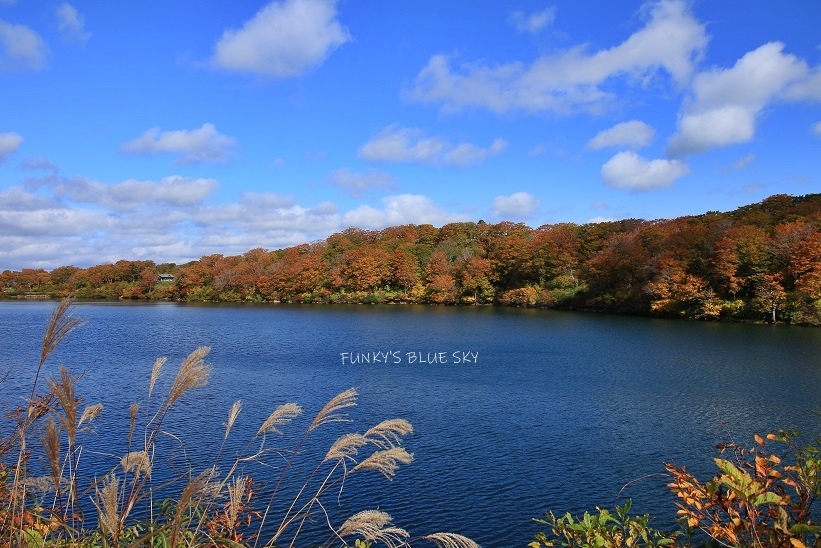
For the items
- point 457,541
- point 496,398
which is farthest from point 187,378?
point 496,398

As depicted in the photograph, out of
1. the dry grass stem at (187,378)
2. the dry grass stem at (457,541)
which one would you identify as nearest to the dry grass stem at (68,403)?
the dry grass stem at (187,378)

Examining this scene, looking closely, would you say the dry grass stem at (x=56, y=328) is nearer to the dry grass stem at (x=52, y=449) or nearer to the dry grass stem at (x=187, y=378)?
the dry grass stem at (x=52, y=449)

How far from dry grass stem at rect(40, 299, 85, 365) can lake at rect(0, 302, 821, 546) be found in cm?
107

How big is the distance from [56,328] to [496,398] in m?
20.3

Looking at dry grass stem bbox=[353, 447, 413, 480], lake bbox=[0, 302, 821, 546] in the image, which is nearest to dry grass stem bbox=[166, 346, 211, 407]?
dry grass stem bbox=[353, 447, 413, 480]

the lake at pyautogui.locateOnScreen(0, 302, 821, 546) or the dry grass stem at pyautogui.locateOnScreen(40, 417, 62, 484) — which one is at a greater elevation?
the dry grass stem at pyautogui.locateOnScreen(40, 417, 62, 484)

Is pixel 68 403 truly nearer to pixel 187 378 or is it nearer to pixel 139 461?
pixel 187 378

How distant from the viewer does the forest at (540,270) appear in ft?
157

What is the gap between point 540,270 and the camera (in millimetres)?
73250

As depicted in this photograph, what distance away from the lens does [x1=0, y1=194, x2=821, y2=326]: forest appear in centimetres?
4772

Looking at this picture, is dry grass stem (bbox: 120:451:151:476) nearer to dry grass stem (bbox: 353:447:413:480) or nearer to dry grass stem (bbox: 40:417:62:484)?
dry grass stem (bbox: 40:417:62:484)

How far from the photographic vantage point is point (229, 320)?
5725 cm

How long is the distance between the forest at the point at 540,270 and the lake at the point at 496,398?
739 cm

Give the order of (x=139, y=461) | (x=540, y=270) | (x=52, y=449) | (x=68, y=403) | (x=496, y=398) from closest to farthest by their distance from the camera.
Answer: (x=52, y=449)
(x=68, y=403)
(x=139, y=461)
(x=496, y=398)
(x=540, y=270)
